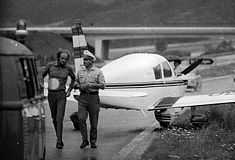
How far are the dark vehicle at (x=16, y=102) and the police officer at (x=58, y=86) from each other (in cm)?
392

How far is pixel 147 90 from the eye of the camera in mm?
14023

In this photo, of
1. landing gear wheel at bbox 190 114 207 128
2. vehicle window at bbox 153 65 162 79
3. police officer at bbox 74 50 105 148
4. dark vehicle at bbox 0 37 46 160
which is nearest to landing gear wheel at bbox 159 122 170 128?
landing gear wheel at bbox 190 114 207 128

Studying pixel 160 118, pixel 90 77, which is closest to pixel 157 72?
pixel 160 118

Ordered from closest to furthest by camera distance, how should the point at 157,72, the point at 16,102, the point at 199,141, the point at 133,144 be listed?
the point at 16,102 < the point at 199,141 < the point at 133,144 < the point at 157,72

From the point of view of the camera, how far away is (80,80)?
11.4m

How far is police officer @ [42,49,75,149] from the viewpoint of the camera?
1120 cm

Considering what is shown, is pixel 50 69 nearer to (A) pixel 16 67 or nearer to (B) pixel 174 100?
(B) pixel 174 100

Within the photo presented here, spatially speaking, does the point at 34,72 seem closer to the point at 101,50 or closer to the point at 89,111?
the point at 89,111

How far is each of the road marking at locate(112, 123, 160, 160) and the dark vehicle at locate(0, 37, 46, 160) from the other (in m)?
3.44

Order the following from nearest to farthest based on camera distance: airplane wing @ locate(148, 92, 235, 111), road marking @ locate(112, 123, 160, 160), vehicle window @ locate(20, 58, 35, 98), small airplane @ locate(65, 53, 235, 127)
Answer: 1. vehicle window @ locate(20, 58, 35, 98)
2. road marking @ locate(112, 123, 160, 160)
3. small airplane @ locate(65, 53, 235, 127)
4. airplane wing @ locate(148, 92, 235, 111)

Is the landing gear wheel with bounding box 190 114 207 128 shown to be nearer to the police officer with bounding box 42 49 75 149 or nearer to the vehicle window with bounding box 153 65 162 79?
the vehicle window with bounding box 153 65 162 79

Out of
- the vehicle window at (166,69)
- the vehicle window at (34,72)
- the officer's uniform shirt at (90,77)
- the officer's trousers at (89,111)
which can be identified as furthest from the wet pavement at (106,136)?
the vehicle window at (34,72)

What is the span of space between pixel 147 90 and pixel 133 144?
2.25m

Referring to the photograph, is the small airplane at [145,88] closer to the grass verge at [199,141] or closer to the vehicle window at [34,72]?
the grass verge at [199,141]
